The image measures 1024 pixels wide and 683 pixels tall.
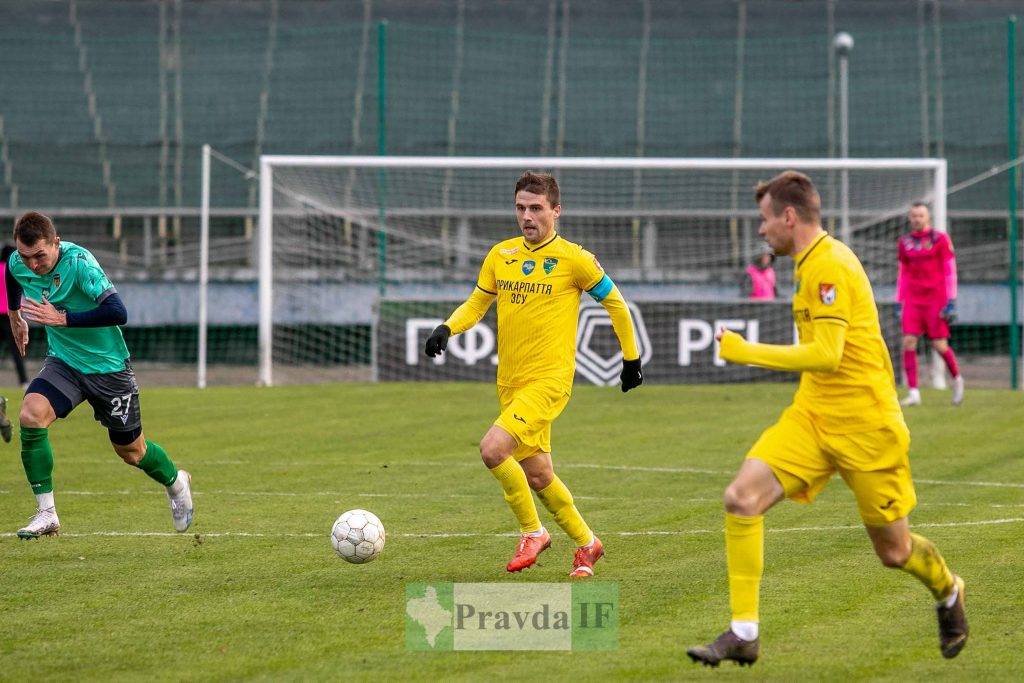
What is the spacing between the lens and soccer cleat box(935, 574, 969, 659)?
5.65 m

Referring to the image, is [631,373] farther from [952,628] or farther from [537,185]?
[952,628]

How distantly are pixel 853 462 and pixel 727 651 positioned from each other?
891 millimetres

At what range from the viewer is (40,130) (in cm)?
2984

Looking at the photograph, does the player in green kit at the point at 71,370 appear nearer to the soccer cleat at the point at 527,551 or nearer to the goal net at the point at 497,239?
the soccer cleat at the point at 527,551

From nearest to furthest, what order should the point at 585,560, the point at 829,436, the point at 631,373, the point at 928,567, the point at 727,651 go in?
the point at 727,651 → the point at 829,436 → the point at 928,567 → the point at 585,560 → the point at 631,373

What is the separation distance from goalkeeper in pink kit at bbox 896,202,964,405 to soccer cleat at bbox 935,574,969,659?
1081 cm

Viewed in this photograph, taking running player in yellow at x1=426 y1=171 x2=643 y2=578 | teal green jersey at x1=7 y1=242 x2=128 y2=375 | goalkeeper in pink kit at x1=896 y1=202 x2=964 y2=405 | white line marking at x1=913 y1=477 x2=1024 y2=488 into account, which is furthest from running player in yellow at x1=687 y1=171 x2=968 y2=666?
goalkeeper in pink kit at x1=896 y1=202 x2=964 y2=405

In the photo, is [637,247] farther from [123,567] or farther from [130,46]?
[123,567]

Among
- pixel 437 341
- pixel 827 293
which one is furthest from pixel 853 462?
pixel 437 341

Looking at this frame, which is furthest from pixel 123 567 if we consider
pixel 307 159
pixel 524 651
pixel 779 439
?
pixel 307 159

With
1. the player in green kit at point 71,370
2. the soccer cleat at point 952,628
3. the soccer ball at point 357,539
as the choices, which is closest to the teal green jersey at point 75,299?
the player in green kit at point 71,370

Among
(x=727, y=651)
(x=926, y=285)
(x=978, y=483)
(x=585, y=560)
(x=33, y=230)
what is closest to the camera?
(x=727, y=651)

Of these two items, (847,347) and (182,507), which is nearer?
(847,347)

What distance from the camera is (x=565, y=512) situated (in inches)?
302
